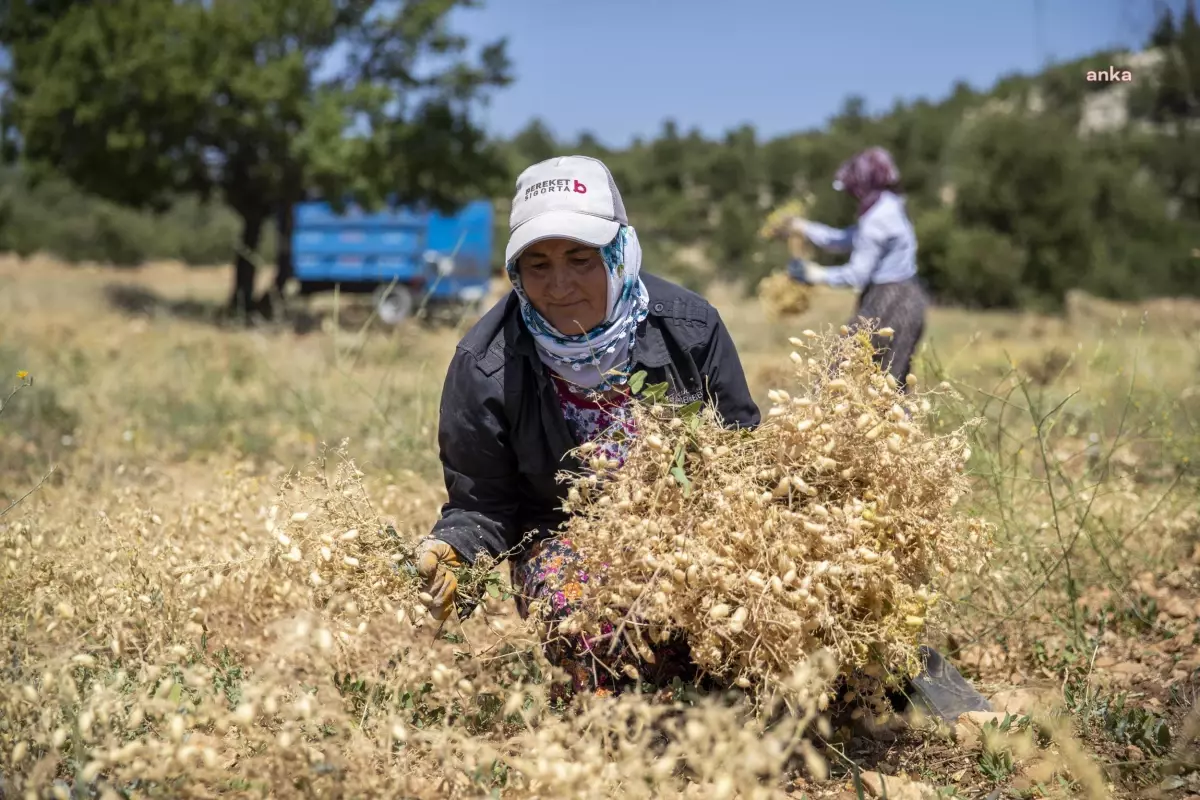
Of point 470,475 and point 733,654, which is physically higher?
point 470,475

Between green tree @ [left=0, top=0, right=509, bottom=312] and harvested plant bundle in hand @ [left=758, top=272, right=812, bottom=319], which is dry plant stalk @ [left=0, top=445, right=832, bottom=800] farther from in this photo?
green tree @ [left=0, top=0, right=509, bottom=312]

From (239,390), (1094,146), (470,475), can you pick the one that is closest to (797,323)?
(239,390)

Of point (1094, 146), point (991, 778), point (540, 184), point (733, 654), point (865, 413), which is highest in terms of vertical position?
point (1094, 146)

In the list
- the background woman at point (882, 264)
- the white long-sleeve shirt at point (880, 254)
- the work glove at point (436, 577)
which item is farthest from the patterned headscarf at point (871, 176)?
the work glove at point (436, 577)

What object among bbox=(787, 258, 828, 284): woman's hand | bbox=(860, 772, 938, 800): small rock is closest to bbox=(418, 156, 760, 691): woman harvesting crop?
bbox=(860, 772, 938, 800): small rock

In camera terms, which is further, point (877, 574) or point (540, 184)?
point (540, 184)

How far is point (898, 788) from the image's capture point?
6.76 feet

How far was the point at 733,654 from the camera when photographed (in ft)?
6.59

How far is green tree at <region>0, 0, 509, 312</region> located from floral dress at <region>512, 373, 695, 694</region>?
11137 mm

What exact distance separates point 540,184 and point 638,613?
3.38 ft

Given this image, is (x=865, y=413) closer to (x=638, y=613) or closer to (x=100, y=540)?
(x=638, y=613)

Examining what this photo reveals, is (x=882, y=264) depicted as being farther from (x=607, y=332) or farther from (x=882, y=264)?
(x=607, y=332)

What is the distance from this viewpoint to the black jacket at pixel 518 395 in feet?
8.17

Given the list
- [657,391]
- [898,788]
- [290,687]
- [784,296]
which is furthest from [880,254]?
[290,687]
